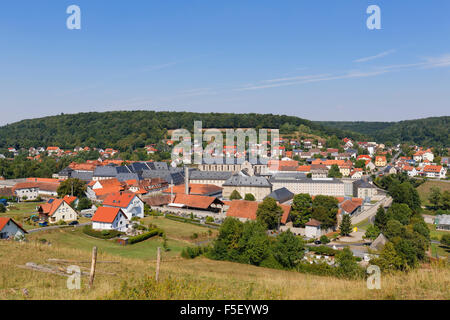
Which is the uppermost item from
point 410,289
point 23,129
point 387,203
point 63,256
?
point 23,129

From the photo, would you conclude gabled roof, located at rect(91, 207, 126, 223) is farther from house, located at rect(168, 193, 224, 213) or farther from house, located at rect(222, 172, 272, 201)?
house, located at rect(222, 172, 272, 201)

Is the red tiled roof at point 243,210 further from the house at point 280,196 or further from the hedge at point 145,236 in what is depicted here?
the hedge at point 145,236

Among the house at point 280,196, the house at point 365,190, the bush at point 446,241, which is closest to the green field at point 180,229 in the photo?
the house at point 280,196

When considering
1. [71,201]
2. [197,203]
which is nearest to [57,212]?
[71,201]

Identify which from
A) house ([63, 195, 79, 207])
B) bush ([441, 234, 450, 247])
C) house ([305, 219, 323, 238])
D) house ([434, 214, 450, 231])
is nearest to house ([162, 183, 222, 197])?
house ([63, 195, 79, 207])

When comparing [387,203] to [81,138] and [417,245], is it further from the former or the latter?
[81,138]
